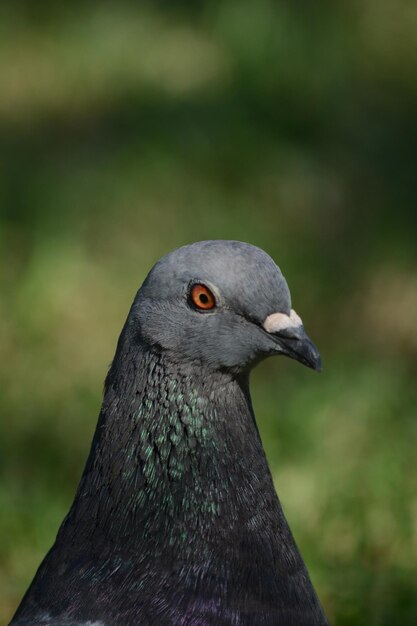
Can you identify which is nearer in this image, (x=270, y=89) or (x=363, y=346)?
(x=363, y=346)

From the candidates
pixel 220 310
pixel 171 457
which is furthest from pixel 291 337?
pixel 171 457

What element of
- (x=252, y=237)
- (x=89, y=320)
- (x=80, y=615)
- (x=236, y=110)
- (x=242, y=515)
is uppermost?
(x=236, y=110)

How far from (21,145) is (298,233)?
1.56 m

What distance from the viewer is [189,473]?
106 inches

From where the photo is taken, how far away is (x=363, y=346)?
17.2ft

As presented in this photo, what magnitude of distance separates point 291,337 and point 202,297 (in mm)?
208

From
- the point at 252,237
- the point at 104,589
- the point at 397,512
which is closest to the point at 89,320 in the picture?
the point at 252,237

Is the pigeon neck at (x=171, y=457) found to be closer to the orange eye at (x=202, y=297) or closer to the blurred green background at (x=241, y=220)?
the orange eye at (x=202, y=297)

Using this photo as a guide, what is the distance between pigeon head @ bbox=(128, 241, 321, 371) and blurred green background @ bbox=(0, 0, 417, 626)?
1563 mm

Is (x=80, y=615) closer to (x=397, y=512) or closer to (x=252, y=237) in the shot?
(x=397, y=512)

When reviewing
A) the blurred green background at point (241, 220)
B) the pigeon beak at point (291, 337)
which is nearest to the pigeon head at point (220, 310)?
the pigeon beak at point (291, 337)

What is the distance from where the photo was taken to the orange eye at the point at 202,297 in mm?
2633

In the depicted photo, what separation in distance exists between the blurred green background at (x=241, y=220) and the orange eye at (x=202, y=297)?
164 cm

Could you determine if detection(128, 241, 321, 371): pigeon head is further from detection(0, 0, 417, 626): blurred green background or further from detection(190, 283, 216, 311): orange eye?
detection(0, 0, 417, 626): blurred green background
